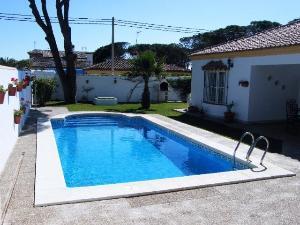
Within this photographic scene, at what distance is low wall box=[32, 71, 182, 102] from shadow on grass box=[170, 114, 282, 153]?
26.7 feet

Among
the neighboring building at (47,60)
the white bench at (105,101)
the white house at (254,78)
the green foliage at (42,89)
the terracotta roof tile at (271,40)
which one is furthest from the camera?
the neighboring building at (47,60)

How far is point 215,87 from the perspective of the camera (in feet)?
61.4

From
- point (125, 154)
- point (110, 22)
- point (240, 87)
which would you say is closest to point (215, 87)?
point (240, 87)

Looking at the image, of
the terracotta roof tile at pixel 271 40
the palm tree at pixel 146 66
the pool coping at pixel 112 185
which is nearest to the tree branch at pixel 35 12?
the palm tree at pixel 146 66

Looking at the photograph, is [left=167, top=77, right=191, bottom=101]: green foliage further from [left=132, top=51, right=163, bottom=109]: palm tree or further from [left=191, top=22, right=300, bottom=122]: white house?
[left=191, top=22, right=300, bottom=122]: white house

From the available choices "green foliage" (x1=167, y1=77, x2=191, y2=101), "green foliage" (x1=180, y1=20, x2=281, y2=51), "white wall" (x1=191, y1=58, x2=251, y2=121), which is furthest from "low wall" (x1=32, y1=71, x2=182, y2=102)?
"green foliage" (x1=180, y1=20, x2=281, y2=51)

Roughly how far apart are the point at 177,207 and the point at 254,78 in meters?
11.4

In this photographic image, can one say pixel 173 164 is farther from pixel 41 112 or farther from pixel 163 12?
pixel 163 12

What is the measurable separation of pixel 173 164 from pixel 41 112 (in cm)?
1072

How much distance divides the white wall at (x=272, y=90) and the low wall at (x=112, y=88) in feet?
36.7

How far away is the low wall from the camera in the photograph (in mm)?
26391

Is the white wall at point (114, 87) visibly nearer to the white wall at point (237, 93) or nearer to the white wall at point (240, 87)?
the white wall at point (237, 93)

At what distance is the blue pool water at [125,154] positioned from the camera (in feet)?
31.4

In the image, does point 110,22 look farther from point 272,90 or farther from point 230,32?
point 230,32
